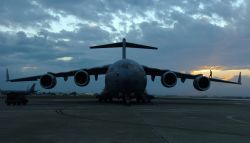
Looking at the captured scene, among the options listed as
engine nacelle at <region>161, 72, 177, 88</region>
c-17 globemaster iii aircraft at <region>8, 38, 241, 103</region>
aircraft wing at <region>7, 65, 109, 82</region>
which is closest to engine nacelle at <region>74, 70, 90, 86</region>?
c-17 globemaster iii aircraft at <region>8, 38, 241, 103</region>

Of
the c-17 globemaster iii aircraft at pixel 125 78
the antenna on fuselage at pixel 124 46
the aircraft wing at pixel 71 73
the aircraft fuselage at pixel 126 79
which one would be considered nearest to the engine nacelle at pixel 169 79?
the c-17 globemaster iii aircraft at pixel 125 78

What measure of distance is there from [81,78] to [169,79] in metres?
7.95

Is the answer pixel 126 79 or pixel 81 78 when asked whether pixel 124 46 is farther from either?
pixel 126 79

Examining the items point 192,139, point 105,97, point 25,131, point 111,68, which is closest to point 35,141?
point 25,131

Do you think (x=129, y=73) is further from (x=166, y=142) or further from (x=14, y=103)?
(x=166, y=142)

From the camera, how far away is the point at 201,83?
3728 cm

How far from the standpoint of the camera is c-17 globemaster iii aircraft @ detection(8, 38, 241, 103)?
3234 cm

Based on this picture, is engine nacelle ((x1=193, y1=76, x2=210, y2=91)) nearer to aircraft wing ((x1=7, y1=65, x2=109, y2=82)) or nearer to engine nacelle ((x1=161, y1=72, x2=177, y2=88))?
engine nacelle ((x1=161, y1=72, x2=177, y2=88))

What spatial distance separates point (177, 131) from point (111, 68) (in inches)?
896

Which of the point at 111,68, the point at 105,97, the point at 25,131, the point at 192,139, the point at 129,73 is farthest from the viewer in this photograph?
the point at 105,97

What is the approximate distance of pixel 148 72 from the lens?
39.4 m

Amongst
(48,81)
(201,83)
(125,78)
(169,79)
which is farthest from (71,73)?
(201,83)

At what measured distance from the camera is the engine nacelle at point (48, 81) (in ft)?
120

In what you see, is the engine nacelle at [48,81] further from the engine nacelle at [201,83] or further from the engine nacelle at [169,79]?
the engine nacelle at [201,83]
